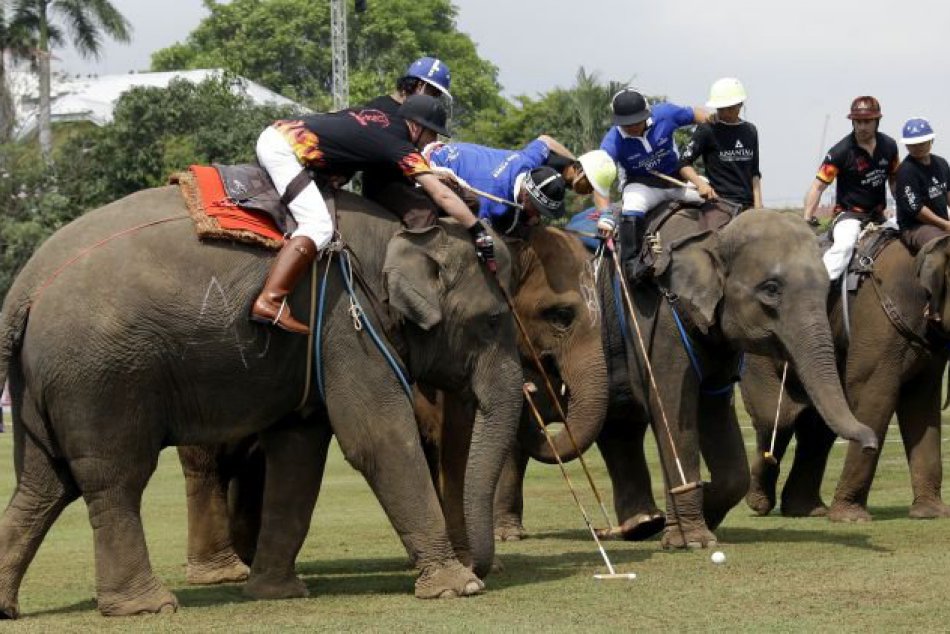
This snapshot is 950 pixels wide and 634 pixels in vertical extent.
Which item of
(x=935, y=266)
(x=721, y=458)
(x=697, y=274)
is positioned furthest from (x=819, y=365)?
(x=935, y=266)

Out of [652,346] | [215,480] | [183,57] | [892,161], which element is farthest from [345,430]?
[183,57]

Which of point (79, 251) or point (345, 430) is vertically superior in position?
point (79, 251)

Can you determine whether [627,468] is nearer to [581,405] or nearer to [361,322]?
[581,405]

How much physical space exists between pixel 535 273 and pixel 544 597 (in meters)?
2.77

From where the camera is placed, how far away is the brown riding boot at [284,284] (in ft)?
38.0

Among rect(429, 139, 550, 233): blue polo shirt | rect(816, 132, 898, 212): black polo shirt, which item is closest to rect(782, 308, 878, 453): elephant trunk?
rect(429, 139, 550, 233): blue polo shirt

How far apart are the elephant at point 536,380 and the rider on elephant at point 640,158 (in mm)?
1074

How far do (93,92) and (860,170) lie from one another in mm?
84219

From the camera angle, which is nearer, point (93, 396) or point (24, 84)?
point (93, 396)

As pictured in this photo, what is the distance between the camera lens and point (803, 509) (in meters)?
17.6

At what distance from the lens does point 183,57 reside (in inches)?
4493

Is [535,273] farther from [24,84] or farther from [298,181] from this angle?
[24,84]

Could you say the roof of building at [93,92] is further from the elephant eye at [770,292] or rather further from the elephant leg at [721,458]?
the elephant eye at [770,292]

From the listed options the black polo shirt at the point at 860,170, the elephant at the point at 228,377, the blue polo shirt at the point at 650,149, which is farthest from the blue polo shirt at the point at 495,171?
the black polo shirt at the point at 860,170
